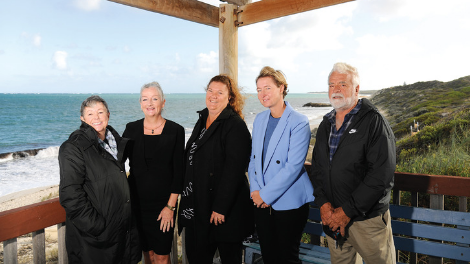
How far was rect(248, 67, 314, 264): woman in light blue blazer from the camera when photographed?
1976mm

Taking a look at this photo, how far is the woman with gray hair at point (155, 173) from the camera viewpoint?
2.12 meters

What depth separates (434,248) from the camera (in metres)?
2.17

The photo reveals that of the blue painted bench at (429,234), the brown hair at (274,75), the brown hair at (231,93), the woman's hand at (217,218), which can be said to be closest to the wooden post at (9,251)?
the woman's hand at (217,218)

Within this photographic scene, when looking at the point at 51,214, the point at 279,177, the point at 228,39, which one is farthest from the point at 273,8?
the point at 51,214

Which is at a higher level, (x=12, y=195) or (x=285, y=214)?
(x=285, y=214)

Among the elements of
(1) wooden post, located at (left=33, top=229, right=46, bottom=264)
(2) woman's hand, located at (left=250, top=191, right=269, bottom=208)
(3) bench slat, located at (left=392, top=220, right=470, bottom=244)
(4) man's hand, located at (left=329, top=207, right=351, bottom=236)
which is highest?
(2) woman's hand, located at (left=250, top=191, right=269, bottom=208)

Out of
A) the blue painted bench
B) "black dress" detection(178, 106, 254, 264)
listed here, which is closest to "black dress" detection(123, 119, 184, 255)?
"black dress" detection(178, 106, 254, 264)

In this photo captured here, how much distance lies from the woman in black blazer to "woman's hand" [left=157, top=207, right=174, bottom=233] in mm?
78

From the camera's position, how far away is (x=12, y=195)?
12.6m

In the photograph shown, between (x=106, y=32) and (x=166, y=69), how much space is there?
582 inches

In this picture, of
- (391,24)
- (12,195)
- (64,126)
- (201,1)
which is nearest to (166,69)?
(64,126)

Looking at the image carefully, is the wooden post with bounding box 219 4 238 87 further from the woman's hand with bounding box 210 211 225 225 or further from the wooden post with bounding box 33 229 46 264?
the wooden post with bounding box 33 229 46 264

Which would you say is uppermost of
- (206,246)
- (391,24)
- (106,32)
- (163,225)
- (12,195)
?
(106,32)

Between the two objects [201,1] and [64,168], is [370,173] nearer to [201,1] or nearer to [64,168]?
[64,168]
